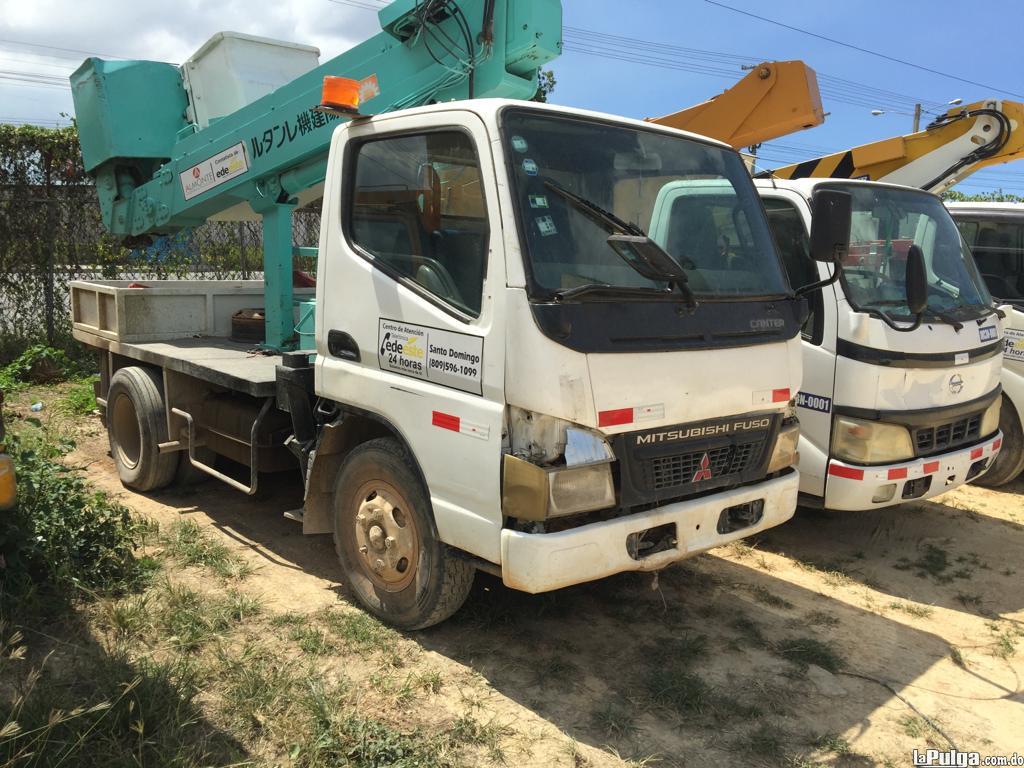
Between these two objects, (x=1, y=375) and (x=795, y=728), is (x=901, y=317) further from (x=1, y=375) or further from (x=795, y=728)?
(x=1, y=375)

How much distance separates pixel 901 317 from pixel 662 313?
213 centimetres

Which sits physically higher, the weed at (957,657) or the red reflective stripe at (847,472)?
the red reflective stripe at (847,472)

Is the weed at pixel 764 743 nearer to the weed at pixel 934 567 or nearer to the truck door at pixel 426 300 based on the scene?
the truck door at pixel 426 300

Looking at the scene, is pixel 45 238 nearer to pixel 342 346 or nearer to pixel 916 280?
pixel 342 346

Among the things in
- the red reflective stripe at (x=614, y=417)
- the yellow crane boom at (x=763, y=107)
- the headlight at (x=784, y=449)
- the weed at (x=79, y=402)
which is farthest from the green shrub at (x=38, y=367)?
the headlight at (x=784, y=449)

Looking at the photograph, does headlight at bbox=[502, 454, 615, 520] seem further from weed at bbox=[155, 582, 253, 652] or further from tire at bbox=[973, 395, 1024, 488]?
tire at bbox=[973, 395, 1024, 488]

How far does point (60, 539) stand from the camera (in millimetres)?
4137

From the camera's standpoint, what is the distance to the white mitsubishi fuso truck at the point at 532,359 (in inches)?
125

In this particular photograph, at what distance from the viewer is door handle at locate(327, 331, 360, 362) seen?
3.93 m

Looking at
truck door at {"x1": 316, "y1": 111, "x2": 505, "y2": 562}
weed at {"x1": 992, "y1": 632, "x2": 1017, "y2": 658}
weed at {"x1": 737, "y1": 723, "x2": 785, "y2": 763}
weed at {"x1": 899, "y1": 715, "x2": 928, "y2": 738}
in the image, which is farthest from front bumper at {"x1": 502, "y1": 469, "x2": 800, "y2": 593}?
weed at {"x1": 992, "y1": 632, "x2": 1017, "y2": 658}

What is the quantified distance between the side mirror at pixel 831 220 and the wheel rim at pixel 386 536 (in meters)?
2.29

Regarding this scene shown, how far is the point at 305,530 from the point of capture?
14.0 ft

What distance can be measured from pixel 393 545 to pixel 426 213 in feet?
5.00

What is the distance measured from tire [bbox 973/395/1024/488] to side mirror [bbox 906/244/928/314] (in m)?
2.44
